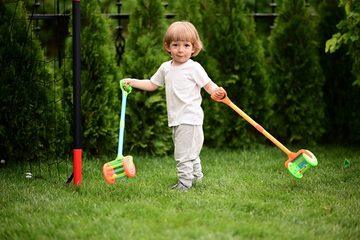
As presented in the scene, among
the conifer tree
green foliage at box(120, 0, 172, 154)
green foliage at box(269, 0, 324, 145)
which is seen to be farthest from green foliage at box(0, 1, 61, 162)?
green foliage at box(269, 0, 324, 145)

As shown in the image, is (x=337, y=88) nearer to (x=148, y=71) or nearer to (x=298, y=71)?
(x=298, y=71)

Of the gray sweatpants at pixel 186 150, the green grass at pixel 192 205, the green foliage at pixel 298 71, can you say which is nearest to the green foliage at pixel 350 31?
the green foliage at pixel 298 71

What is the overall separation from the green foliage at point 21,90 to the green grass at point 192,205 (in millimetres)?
417

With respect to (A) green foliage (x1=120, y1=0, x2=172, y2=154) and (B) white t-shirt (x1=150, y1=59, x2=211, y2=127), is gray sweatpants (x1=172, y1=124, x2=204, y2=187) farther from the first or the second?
(A) green foliage (x1=120, y1=0, x2=172, y2=154)

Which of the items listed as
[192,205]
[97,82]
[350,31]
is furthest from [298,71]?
[192,205]

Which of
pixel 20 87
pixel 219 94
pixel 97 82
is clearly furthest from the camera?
pixel 97 82

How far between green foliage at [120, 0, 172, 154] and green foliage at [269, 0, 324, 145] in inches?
55.9

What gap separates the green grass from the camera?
12.2 ft

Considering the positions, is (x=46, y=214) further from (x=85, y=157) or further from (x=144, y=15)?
(x=144, y=15)

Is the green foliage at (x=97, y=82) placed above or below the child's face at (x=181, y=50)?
below

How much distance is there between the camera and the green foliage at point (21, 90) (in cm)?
607

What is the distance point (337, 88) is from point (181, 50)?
10.2ft

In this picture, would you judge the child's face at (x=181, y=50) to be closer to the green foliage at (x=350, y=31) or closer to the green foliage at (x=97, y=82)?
the green foliage at (x=97, y=82)

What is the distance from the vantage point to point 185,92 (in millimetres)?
4934
